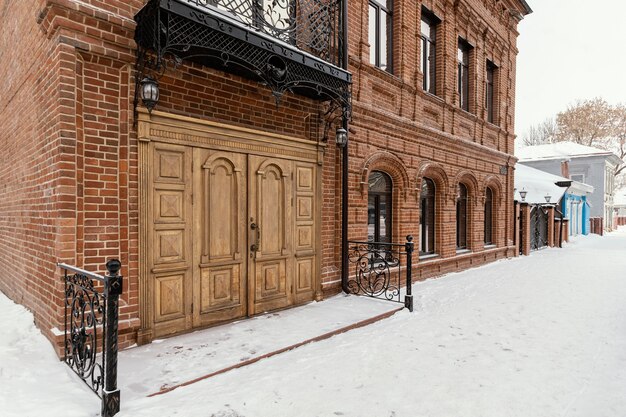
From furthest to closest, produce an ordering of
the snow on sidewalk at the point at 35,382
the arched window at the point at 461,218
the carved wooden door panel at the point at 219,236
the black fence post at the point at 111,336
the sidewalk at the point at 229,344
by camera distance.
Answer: the arched window at the point at 461,218
the carved wooden door panel at the point at 219,236
the sidewalk at the point at 229,344
the snow on sidewalk at the point at 35,382
the black fence post at the point at 111,336

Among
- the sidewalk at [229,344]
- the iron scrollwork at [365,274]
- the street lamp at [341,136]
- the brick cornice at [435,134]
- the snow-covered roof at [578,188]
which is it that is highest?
the brick cornice at [435,134]

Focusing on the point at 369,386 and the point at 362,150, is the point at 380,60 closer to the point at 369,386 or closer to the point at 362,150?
the point at 362,150

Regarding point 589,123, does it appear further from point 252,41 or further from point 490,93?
point 252,41

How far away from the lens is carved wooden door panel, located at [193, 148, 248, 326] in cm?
463

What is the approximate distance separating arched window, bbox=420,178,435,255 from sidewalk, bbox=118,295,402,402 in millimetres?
3444

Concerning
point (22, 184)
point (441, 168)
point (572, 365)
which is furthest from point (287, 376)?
point (441, 168)

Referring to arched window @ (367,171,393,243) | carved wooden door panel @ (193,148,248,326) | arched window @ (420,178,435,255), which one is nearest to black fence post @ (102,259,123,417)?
carved wooden door panel @ (193,148,248,326)

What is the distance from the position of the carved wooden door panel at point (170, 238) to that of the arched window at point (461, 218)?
8000mm

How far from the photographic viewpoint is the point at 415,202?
8.19m

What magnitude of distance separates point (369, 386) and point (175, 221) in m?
2.74

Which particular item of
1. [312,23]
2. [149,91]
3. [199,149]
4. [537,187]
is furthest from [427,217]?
[537,187]

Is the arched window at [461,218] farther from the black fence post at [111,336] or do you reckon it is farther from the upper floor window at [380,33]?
the black fence post at [111,336]

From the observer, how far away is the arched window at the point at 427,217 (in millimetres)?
8977

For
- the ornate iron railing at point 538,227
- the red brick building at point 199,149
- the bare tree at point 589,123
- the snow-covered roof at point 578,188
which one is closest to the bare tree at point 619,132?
the bare tree at point 589,123
